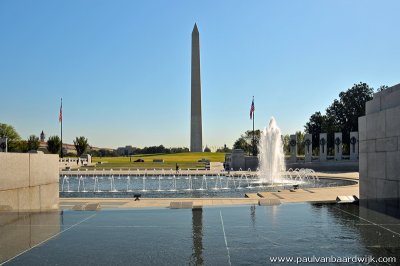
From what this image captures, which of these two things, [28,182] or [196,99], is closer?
[28,182]

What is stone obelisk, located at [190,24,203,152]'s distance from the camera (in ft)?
218

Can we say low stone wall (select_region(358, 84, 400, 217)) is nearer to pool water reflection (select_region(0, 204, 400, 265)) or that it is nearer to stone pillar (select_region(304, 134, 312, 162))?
pool water reflection (select_region(0, 204, 400, 265))

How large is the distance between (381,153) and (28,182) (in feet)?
25.0

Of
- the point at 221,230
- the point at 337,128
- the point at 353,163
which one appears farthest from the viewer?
the point at 337,128

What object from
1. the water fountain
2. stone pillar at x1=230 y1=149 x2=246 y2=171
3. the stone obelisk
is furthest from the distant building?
the water fountain

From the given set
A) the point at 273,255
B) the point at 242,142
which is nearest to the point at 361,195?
the point at 273,255

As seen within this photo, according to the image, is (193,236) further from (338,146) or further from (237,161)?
(338,146)

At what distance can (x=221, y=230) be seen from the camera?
6.05m

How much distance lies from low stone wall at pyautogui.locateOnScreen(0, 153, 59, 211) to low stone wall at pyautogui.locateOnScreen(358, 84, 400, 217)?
278 inches

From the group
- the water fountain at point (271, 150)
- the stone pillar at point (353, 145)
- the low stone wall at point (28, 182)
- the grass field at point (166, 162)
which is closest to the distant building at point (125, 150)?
the grass field at point (166, 162)

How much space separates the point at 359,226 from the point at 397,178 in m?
2.79

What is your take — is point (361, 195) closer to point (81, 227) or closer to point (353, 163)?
point (81, 227)

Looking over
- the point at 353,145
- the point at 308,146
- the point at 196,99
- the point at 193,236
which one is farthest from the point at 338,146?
the point at 193,236

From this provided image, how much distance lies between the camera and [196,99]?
6969 cm
